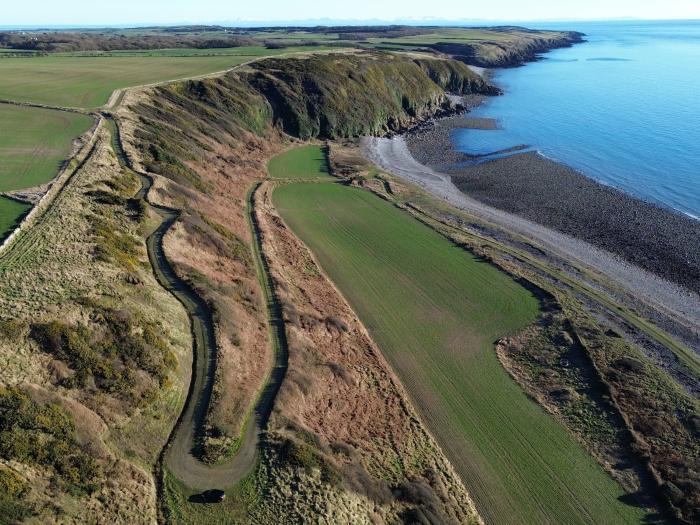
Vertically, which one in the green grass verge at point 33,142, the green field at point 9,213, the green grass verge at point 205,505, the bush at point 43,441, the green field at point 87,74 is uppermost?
the green field at point 87,74

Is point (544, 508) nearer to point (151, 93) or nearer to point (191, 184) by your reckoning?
point (191, 184)

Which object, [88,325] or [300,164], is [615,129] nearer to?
[300,164]

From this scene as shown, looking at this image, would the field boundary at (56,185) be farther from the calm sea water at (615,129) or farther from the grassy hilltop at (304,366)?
the calm sea water at (615,129)

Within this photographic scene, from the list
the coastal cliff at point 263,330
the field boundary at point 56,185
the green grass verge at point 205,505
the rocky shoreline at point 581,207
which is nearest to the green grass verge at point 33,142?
the field boundary at point 56,185

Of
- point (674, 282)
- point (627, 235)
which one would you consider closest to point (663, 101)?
point (627, 235)

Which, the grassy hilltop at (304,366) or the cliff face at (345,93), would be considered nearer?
the grassy hilltop at (304,366)

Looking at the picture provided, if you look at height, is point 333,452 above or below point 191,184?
below
